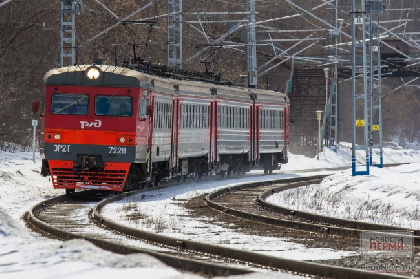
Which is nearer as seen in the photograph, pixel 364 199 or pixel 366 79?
pixel 364 199

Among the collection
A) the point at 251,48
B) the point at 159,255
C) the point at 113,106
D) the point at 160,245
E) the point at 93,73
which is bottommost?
the point at 160,245

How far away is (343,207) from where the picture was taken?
21.3 metres

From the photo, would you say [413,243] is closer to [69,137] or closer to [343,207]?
[343,207]

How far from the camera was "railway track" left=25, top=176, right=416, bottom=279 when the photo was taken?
9.56 metres

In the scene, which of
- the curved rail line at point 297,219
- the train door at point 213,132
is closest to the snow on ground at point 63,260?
the curved rail line at point 297,219

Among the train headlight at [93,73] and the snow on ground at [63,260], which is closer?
the snow on ground at [63,260]

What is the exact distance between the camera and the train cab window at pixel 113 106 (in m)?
22.6

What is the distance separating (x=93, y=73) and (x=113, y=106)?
2.97 feet

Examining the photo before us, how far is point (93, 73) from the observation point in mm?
22656

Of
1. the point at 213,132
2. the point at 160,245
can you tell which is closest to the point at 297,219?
the point at 160,245

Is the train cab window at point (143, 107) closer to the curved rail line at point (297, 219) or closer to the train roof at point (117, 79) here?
the train roof at point (117, 79)

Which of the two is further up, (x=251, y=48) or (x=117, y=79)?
(x=251, y=48)

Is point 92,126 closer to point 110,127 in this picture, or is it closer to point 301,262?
point 110,127

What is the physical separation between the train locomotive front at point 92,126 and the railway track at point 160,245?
1.16 metres
